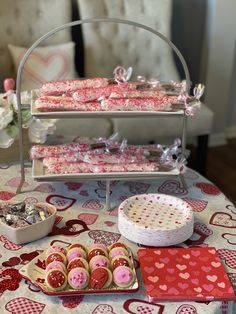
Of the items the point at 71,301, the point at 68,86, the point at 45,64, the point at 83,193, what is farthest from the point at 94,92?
the point at 45,64

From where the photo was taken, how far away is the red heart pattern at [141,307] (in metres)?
1.06

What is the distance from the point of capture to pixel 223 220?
1415 millimetres

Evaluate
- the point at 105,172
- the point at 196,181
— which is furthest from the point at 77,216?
the point at 196,181

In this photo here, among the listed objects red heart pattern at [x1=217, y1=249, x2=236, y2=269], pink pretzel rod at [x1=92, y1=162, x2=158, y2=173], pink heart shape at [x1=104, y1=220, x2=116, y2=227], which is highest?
pink pretzel rod at [x1=92, y1=162, x2=158, y2=173]

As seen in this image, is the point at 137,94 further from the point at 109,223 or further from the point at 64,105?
the point at 109,223

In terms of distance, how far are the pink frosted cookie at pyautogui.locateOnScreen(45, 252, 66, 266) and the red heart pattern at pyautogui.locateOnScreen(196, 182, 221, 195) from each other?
0.60m

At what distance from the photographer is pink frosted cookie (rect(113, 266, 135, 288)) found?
1.09 metres

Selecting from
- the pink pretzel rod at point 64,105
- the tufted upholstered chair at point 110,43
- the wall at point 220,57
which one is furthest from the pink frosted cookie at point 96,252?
the wall at point 220,57

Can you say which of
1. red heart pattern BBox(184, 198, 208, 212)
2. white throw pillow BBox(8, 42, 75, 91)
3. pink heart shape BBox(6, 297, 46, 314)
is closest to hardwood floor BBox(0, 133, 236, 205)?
white throw pillow BBox(8, 42, 75, 91)

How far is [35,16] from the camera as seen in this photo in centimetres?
277

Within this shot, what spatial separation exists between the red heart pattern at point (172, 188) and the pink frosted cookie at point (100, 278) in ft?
1.70

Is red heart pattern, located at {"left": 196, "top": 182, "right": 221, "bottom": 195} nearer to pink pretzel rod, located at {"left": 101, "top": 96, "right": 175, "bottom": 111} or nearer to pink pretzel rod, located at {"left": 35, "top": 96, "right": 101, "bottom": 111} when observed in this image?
pink pretzel rod, located at {"left": 101, "top": 96, "right": 175, "bottom": 111}

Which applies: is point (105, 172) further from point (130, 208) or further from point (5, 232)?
point (5, 232)

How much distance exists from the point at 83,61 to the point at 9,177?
1537 mm
